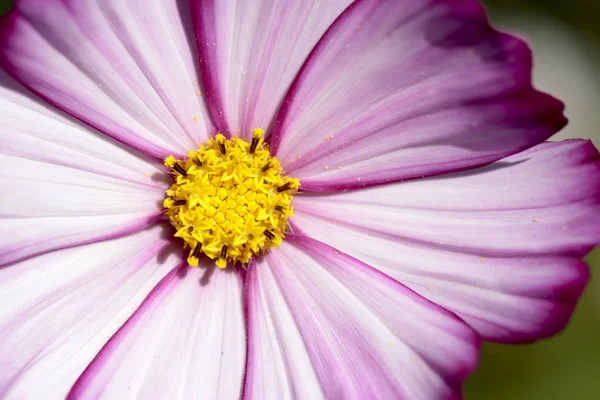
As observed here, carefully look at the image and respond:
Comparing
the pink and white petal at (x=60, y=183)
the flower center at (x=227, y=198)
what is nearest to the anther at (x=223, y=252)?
the flower center at (x=227, y=198)

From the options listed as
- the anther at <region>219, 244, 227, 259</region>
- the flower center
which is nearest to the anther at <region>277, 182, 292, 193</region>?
the flower center

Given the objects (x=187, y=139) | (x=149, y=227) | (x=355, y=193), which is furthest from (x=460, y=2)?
(x=149, y=227)

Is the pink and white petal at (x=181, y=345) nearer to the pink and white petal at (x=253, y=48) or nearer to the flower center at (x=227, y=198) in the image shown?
the flower center at (x=227, y=198)

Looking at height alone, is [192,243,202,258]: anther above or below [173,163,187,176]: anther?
below

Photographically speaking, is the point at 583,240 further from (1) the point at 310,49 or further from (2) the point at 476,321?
(1) the point at 310,49

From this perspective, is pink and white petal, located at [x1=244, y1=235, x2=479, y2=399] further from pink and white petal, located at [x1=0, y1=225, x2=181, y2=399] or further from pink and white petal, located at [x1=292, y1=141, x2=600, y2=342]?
pink and white petal, located at [x1=0, y1=225, x2=181, y2=399]

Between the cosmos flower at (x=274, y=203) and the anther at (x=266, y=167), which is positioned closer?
the cosmos flower at (x=274, y=203)
